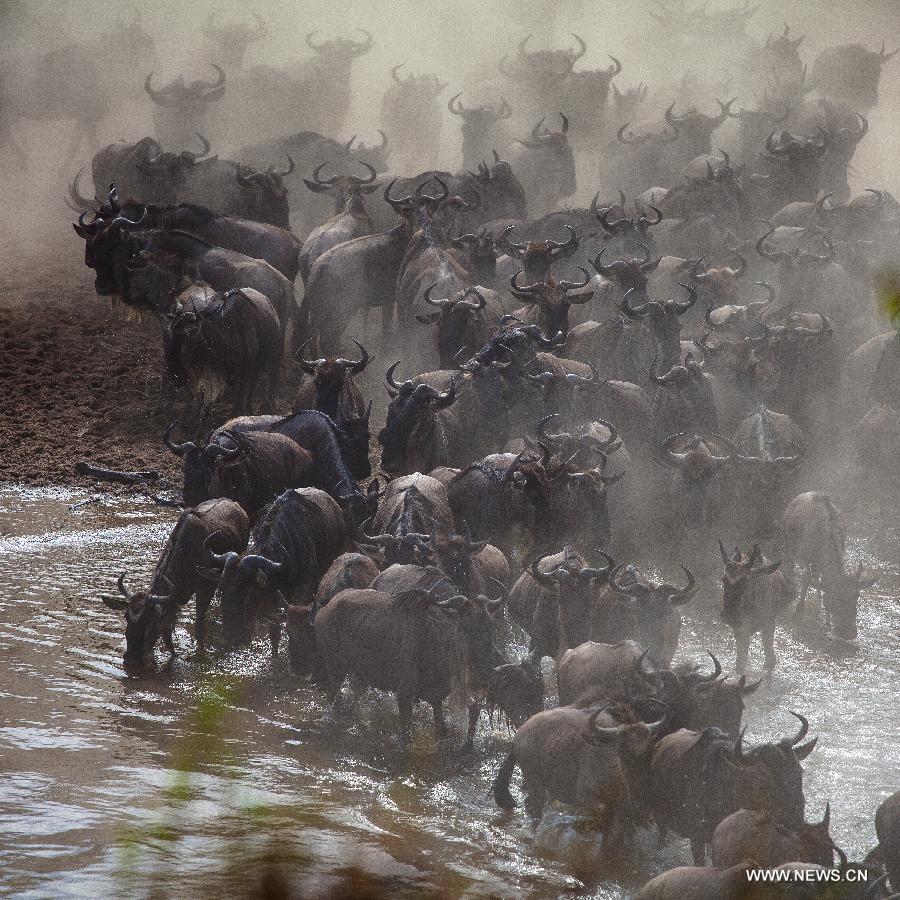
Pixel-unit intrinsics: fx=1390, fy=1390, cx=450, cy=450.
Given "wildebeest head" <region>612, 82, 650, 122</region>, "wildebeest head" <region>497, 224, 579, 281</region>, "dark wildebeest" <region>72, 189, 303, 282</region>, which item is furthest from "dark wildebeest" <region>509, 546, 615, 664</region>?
"wildebeest head" <region>612, 82, 650, 122</region>

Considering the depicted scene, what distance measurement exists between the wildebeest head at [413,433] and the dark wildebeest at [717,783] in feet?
18.9

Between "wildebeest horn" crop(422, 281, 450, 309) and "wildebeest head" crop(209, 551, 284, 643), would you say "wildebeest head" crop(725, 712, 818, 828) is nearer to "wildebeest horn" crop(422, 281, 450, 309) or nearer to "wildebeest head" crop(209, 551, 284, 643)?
"wildebeest head" crop(209, 551, 284, 643)

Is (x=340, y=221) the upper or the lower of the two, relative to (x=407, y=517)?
upper

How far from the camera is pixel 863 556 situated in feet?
42.9

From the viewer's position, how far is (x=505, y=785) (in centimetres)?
846

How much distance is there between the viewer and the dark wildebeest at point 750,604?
35.3 ft

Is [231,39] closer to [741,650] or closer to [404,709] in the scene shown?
[741,650]

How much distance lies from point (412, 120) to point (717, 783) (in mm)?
22898

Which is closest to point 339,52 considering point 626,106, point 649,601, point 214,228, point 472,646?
point 626,106

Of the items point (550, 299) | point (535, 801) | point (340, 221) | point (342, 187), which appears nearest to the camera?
point (535, 801)

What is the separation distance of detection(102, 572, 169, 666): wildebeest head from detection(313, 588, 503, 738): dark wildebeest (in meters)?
1.60

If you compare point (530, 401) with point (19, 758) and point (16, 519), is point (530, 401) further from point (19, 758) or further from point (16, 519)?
point (19, 758)

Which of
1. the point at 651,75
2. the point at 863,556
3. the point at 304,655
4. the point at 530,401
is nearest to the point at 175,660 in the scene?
the point at 304,655

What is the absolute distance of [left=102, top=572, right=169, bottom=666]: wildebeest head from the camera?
1041cm
